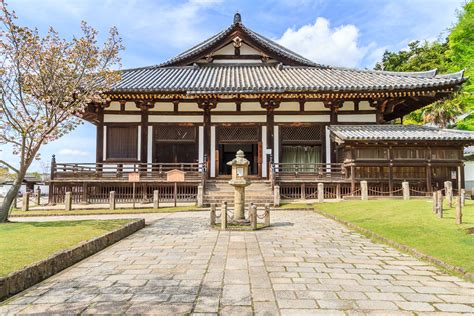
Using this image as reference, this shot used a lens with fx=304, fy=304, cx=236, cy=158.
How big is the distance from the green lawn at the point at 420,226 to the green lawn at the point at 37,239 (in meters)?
6.89

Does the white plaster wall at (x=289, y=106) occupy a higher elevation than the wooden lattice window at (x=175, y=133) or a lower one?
higher

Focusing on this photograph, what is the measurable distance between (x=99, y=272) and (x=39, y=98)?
6506mm

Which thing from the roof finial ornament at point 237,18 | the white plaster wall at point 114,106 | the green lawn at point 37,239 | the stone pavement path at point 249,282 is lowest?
the stone pavement path at point 249,282

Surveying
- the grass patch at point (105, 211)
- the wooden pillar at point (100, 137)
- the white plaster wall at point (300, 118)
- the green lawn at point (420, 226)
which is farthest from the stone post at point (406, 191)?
the wooden pillar at point (100, 137)

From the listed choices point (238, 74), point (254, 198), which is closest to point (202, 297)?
point (254, 198)

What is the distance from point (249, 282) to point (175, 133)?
14743mm

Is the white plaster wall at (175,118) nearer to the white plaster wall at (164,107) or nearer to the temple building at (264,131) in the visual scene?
the temple building at (264,131)

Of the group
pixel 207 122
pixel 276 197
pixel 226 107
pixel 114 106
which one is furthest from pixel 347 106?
pixel 114 106

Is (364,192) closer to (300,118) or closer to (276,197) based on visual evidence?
(276,197)

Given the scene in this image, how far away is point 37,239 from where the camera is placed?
20.6ft

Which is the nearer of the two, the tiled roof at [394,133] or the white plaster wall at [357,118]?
the tiled roof at [394,133]

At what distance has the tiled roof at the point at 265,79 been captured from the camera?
16188mm

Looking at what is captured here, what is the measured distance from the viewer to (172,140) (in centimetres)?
1823

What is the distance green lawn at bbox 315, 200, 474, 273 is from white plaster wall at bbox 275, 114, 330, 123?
7160 millimetres
